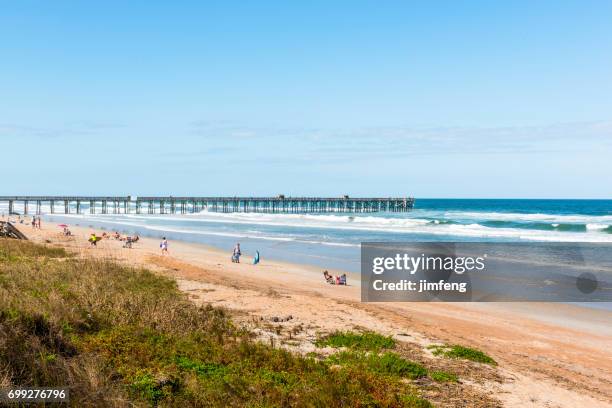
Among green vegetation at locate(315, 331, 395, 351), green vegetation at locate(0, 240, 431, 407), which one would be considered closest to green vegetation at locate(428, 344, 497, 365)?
green vegetation at locate(315, 331, 395, 351)

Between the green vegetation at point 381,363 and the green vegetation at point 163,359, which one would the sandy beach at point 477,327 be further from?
the green vegetation at point 163,359

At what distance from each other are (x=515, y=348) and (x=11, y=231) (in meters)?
27.2

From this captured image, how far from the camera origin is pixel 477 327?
567 inches

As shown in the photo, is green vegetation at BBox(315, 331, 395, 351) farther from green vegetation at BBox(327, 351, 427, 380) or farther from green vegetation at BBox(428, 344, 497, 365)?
green vegetation at BBox(428, 344, 497, 365)

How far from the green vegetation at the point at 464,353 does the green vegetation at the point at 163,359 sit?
1071 mm

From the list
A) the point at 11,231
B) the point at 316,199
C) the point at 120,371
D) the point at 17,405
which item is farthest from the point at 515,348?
the point at 316,199

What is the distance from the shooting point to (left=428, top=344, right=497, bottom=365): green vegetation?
10.2m

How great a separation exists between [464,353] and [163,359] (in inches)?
224

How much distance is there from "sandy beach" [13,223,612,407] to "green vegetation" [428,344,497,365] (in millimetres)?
282

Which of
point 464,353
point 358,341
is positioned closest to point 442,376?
point 464,353

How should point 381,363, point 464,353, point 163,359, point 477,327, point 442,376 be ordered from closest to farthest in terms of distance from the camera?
point 163,359, point 442,376, point 381,363, point 464,353, point 477,327

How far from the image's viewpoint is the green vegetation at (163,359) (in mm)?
6973

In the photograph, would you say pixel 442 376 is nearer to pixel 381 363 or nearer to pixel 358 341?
pixel 381 363

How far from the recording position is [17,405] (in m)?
5.80
